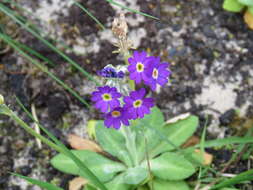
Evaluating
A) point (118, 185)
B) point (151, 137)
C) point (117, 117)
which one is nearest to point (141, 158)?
point (151, 137)

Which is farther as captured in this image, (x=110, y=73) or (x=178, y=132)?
(x=178, y=132)

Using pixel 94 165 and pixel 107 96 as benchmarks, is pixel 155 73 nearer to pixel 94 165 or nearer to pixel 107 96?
pixel 107 96

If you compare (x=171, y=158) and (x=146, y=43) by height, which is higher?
(x=146, y=43)

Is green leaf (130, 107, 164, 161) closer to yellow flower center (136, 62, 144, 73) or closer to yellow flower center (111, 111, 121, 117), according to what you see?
yellow flower center (111, 111, 121, 117)

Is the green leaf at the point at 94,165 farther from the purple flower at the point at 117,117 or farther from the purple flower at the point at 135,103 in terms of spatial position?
the purple flower at the point at 135,103

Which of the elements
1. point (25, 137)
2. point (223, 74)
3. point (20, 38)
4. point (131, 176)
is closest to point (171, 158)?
point (131, 176)

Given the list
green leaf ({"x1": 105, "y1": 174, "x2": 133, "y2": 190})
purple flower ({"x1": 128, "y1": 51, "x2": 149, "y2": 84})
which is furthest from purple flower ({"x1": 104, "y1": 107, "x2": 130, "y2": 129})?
green leaf ({"x1": 105, "y1": 174, "x2": 133, "y2": 190})

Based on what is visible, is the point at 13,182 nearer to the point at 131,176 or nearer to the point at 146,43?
the point at 131,176
